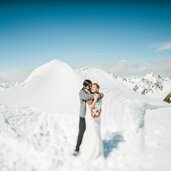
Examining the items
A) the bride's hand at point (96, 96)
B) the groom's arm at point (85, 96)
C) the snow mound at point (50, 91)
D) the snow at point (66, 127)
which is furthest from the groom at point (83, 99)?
the snow mound at point (50, 91)

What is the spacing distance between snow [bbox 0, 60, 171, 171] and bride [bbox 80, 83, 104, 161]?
14.2 inches

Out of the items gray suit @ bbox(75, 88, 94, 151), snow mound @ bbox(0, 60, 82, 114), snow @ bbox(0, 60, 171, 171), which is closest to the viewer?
snow @ bbox(0, 60, 171, 171)

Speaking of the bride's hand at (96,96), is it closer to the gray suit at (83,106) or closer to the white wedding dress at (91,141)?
the gray suit at (83,106)

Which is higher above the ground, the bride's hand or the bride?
the bride's hand

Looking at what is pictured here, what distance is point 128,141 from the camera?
13.4 metres

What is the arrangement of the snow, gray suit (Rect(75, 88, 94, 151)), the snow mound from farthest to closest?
the snow mound
gray suit (Rect(75, 88, 94, 151))
the snow

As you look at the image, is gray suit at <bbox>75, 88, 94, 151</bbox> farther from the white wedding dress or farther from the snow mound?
the snow mound

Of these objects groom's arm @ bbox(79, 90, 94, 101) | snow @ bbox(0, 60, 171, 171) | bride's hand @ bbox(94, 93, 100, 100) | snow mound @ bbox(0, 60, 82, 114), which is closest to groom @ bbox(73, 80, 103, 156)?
groom's arm @ bbox(79, 90, 94, 101)

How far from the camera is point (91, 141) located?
10953 millimetres

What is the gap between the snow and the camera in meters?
10.8

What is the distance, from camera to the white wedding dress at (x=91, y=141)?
35.9ft

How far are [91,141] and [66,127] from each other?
12.8 feet

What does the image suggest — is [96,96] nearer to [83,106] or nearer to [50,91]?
[83,106]

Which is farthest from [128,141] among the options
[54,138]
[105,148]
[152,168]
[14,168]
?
[14,168]
